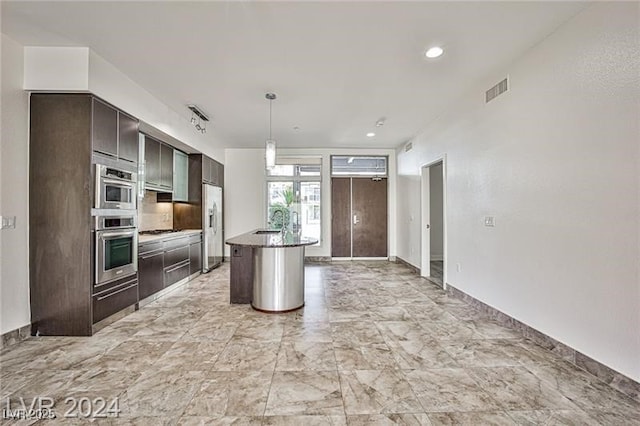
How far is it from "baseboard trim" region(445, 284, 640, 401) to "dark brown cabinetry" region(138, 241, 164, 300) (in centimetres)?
437

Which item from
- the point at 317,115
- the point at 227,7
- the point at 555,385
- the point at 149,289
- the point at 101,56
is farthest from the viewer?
the point at 317,115

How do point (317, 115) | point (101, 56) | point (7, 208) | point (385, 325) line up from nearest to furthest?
point (7, 208) < point (101, 56) < point (385, 325) < point (317, 115)

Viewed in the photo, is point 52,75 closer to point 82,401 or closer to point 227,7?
point 227,7

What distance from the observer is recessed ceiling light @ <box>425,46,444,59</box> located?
3.12 m

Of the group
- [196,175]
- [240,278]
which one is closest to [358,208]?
[196,175]

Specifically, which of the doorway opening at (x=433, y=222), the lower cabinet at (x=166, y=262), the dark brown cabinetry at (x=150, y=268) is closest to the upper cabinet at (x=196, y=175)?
the lower cabinet at (x=166, y=262)

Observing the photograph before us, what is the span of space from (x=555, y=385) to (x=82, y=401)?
3254mm

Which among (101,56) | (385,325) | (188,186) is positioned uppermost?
(101,56)

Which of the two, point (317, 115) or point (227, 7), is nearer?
point (227, 7)

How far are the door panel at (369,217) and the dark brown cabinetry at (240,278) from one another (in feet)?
14.0

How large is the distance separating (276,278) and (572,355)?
2.96 meters

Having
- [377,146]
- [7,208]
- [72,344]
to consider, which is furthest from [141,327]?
[377,146]

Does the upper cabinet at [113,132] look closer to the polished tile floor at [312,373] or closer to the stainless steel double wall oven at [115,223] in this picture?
the stainless steel double wall oven at [115,223]

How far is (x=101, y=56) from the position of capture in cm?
325
